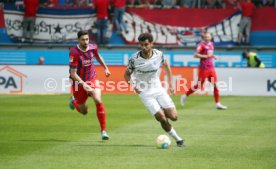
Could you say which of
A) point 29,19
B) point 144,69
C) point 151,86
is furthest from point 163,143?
point 29,19

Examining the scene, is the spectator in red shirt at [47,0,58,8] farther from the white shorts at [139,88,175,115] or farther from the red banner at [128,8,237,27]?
the white shorts at [139,88,175,115]

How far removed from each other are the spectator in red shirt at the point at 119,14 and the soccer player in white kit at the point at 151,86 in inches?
872

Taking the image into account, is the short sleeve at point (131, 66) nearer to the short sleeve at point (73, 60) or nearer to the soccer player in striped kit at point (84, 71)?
the soccer player in striped kit at point (84, 71)

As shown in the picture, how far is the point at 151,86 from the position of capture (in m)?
14.1

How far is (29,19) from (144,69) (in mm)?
24011

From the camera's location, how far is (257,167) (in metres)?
11.4

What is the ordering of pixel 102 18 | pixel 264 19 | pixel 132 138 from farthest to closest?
1. pixel 102 18
2. pixel 264 19
3. pixel 132 138

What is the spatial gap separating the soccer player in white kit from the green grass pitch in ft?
2.00

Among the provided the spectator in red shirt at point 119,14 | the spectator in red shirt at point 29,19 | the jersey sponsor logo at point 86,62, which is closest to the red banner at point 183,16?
the spectator in red shirt at point 119,14

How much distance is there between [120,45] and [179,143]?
22.9 meters

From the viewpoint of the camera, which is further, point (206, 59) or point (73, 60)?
point (206, 59)

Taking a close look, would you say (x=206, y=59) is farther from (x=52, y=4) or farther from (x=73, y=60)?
(x=52, y=4)

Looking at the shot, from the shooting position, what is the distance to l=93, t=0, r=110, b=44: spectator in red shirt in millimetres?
36312

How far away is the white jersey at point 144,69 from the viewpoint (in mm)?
14008
